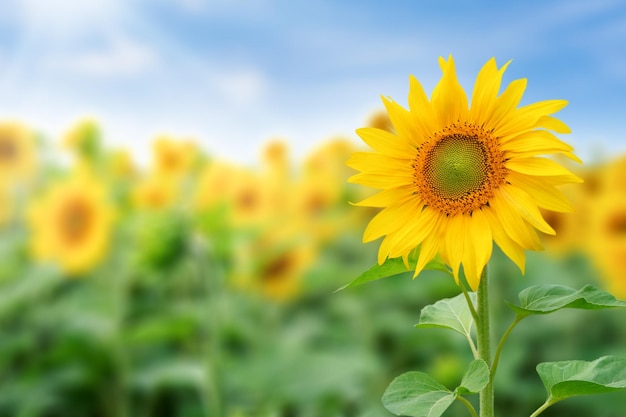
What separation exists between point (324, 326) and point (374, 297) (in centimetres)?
17

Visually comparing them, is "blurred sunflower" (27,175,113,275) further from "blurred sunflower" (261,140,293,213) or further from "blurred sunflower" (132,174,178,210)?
"blurred sunflower" (261,140,293,213)

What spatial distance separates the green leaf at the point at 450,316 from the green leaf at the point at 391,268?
0.03m

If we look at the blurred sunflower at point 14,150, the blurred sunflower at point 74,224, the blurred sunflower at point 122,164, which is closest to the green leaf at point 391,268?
the blurred sunflower at point 74,224

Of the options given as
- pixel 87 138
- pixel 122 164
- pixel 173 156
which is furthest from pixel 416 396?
pixel 122 164

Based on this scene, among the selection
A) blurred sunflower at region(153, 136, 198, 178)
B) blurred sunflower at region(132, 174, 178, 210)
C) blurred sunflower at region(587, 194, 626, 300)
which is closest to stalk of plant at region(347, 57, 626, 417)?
blurred sunflower at region(587, 194, 626, 300)

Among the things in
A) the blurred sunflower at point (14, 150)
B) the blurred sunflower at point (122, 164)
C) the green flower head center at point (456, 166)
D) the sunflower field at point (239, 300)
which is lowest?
the sunflower field at point (239, 300)

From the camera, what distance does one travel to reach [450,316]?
0.49 metres

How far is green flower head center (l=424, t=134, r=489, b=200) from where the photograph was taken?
1.55 feet

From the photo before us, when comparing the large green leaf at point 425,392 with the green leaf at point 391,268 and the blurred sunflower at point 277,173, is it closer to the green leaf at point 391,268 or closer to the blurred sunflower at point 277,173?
the green leaf at point 391,268

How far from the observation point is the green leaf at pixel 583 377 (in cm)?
43

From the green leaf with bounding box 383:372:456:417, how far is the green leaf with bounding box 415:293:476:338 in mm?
35

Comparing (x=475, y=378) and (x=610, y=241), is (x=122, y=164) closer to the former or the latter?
(x=610, y=241)

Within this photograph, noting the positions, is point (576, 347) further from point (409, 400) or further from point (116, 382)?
point (409, 400)

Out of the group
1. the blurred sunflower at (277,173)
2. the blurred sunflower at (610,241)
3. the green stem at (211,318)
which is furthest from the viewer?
the blurred sunflower at (277,173)
